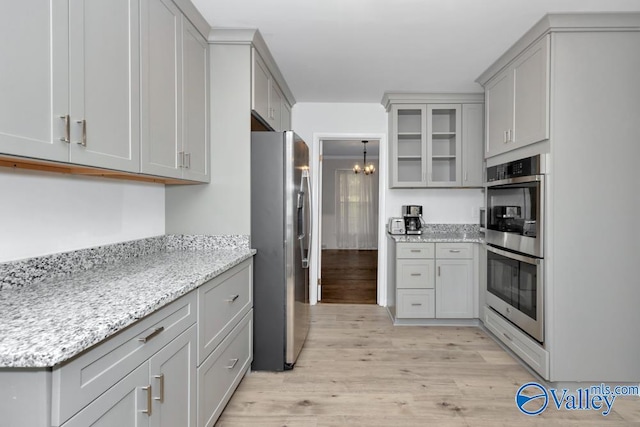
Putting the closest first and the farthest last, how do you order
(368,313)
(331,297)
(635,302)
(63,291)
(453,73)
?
(63,291) → (635,302) → (453,73) → (368,313) → (331,297)

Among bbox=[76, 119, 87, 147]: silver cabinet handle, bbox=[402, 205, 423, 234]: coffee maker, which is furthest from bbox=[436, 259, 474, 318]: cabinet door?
bbox=[76, 119, 87, 147]: silver cabinet handle

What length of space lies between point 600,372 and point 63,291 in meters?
3.00

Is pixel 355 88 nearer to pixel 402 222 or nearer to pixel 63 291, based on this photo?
pixel 402 222

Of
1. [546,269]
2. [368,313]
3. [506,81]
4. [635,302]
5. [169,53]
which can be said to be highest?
[506,81]

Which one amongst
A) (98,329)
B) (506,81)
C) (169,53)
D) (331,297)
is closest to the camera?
(98,329)

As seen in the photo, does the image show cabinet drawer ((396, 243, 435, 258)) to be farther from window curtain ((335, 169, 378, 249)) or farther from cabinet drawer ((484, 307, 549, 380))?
window curtain ((335, 169, 378, 249))

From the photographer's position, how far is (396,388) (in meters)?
2.39

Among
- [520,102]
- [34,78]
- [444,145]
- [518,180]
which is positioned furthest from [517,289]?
[34,78]

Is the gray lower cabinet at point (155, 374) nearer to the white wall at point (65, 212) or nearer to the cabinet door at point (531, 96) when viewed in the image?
the white wall at point (65, 212)

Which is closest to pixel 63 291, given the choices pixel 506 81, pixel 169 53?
pixel 169 53

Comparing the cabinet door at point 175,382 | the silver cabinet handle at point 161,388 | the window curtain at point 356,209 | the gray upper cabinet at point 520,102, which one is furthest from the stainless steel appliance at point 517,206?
the window curtain at point 356,209

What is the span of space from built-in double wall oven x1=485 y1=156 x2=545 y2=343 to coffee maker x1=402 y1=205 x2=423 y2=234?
92 cm

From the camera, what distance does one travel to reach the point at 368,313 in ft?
13.3

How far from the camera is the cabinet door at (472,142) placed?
3.92 meters
